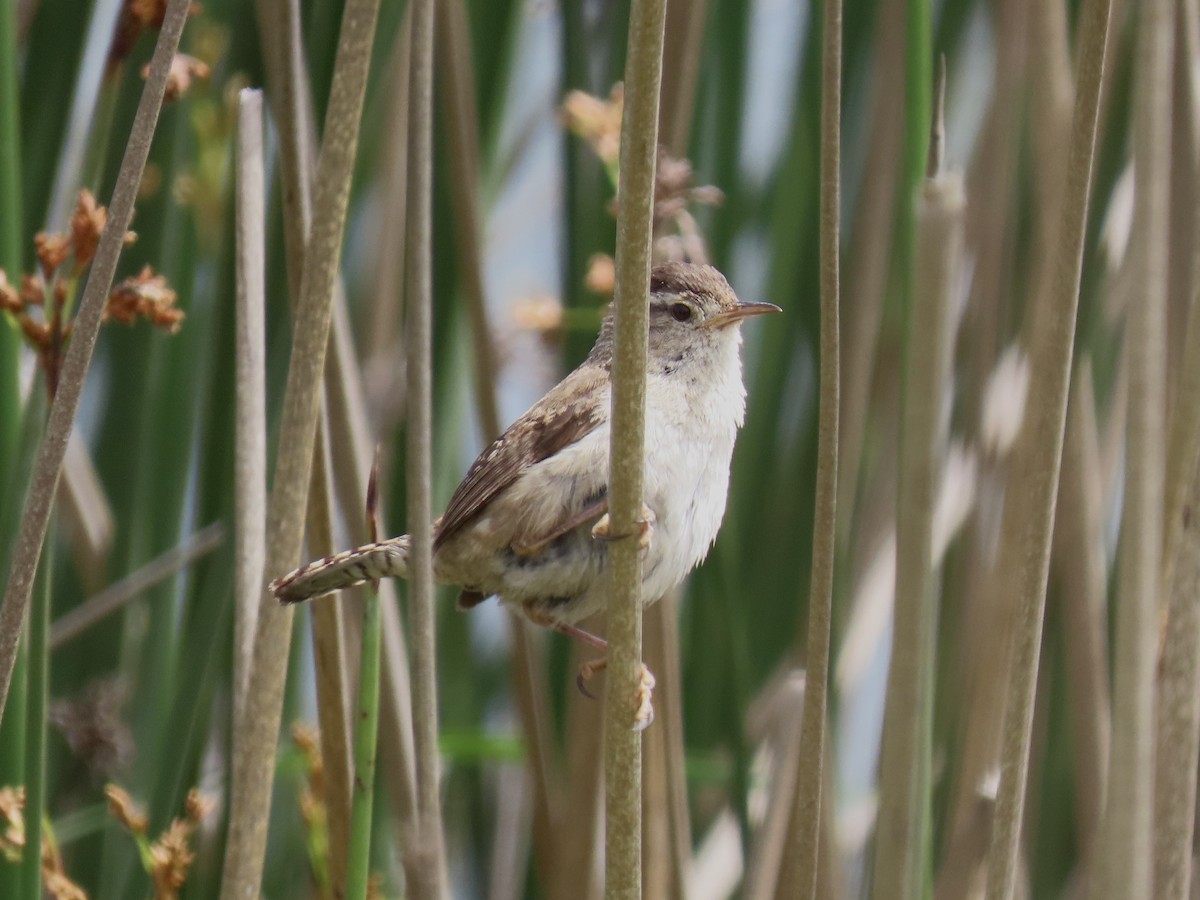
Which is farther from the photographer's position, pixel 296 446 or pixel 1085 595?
pixel 1085 595

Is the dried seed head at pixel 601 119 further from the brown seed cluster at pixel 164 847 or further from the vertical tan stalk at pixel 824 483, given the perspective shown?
the brown seed cluster at pixel 164 847

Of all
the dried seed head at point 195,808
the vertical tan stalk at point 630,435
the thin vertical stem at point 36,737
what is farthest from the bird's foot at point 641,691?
the thin vertical stem at point 36,737

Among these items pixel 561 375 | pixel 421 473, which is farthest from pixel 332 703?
pixel 561 375

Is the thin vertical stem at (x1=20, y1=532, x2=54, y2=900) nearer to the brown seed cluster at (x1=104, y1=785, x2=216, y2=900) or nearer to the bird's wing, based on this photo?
the brown seed cluster at (x1=104, y1=785, x2=216, y2=900)

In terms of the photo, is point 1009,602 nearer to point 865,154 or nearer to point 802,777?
point 802,777

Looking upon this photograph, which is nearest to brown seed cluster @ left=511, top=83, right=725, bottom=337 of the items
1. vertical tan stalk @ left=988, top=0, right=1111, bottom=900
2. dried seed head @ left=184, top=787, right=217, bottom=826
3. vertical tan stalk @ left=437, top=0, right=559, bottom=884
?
vertical tan stalk @ left=437, top=0, right=559, bottom=884

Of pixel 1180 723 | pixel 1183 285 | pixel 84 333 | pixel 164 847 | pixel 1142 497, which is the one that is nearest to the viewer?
pixel 1142 497

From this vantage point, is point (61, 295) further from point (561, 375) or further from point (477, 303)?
point (561, 375)
